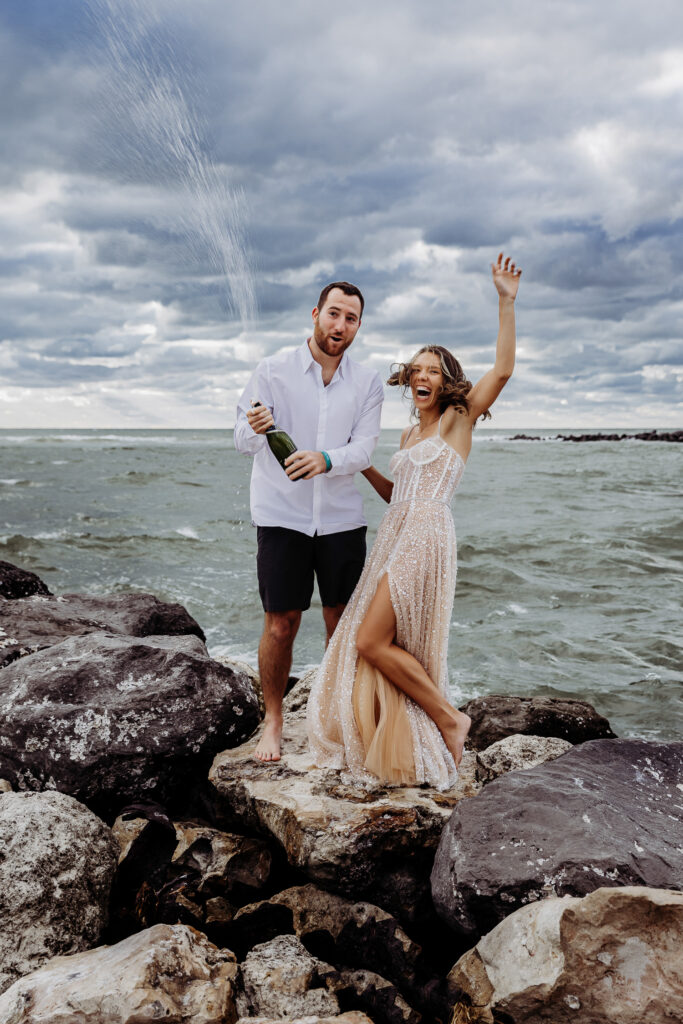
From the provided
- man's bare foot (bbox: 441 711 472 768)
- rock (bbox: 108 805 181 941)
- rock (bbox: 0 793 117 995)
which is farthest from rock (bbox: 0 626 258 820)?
man's bare foot (bbox: 441 711 472 768)

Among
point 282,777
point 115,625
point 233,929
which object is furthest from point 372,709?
point 115,625

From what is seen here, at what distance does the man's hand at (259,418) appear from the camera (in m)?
4.27

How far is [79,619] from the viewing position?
257 inches

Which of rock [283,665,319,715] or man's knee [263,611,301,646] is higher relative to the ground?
man's knee [263,611,301,646]

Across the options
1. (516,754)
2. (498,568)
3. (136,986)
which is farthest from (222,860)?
(498,568)

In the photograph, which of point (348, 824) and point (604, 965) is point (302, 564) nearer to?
point (348, 824)

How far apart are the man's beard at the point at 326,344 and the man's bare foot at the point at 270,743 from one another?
2219mm

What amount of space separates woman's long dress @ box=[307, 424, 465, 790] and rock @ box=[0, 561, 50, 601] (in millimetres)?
4518

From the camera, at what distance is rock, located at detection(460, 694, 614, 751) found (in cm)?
567

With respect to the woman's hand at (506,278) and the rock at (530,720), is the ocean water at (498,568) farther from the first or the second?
the woman's hand at (506,278)

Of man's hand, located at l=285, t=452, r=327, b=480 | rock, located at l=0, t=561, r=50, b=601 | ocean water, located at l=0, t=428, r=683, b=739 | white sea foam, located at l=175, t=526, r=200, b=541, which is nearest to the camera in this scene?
man's hand, located at l=285, t=452, r=327, b=480

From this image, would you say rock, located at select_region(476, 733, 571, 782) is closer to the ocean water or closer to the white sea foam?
the ocean water

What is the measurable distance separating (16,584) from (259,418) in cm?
494

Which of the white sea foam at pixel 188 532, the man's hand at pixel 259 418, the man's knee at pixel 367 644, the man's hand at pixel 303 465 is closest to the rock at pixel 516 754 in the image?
the man's knee at pixel 367 644
